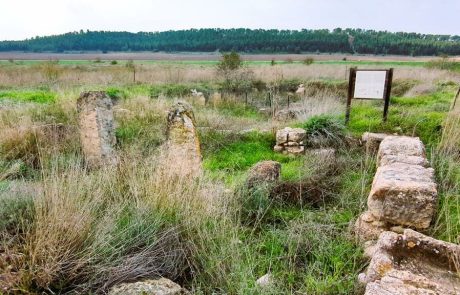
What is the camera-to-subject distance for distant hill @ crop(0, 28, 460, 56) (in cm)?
6657

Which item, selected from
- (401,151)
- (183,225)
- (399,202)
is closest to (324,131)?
(401,151)

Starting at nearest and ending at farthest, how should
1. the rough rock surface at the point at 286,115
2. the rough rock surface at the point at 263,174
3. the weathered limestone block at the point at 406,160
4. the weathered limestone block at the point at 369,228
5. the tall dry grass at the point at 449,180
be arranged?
the tall dry grass at the point at 449,180
the weathered limestone block at the point at 369,228
the weathered limestone block at the point at 406,160
the rough rock surface at the point at 263,174
the rough rock surface at the point at 286,115

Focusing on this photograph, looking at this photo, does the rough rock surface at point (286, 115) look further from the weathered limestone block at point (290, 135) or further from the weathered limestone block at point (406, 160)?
the weathered limestone block at point (406, 160)

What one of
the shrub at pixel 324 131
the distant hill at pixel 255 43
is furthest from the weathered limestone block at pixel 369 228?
the distant hill at pixel 255 43

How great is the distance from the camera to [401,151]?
14.5 feet

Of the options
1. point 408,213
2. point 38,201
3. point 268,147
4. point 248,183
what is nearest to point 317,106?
point 268,147

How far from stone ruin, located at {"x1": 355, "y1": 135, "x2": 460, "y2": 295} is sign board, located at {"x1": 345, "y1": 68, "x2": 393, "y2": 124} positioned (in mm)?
3253

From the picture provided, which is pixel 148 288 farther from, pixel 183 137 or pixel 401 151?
pixel 401 151

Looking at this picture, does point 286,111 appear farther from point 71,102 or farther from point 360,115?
point 71,102

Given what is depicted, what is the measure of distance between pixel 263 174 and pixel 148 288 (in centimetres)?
254

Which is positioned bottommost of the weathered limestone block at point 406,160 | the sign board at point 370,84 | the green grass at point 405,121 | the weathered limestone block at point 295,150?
the weathered limestone block at point 295,150

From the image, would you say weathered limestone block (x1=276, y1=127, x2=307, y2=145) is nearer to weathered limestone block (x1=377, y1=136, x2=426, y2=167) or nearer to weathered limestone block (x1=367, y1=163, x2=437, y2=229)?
weathered limestone block (x1=377, y1=136, x2=426, y2=167)

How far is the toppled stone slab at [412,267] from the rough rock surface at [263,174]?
1938mm

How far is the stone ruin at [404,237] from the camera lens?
2.32 m
